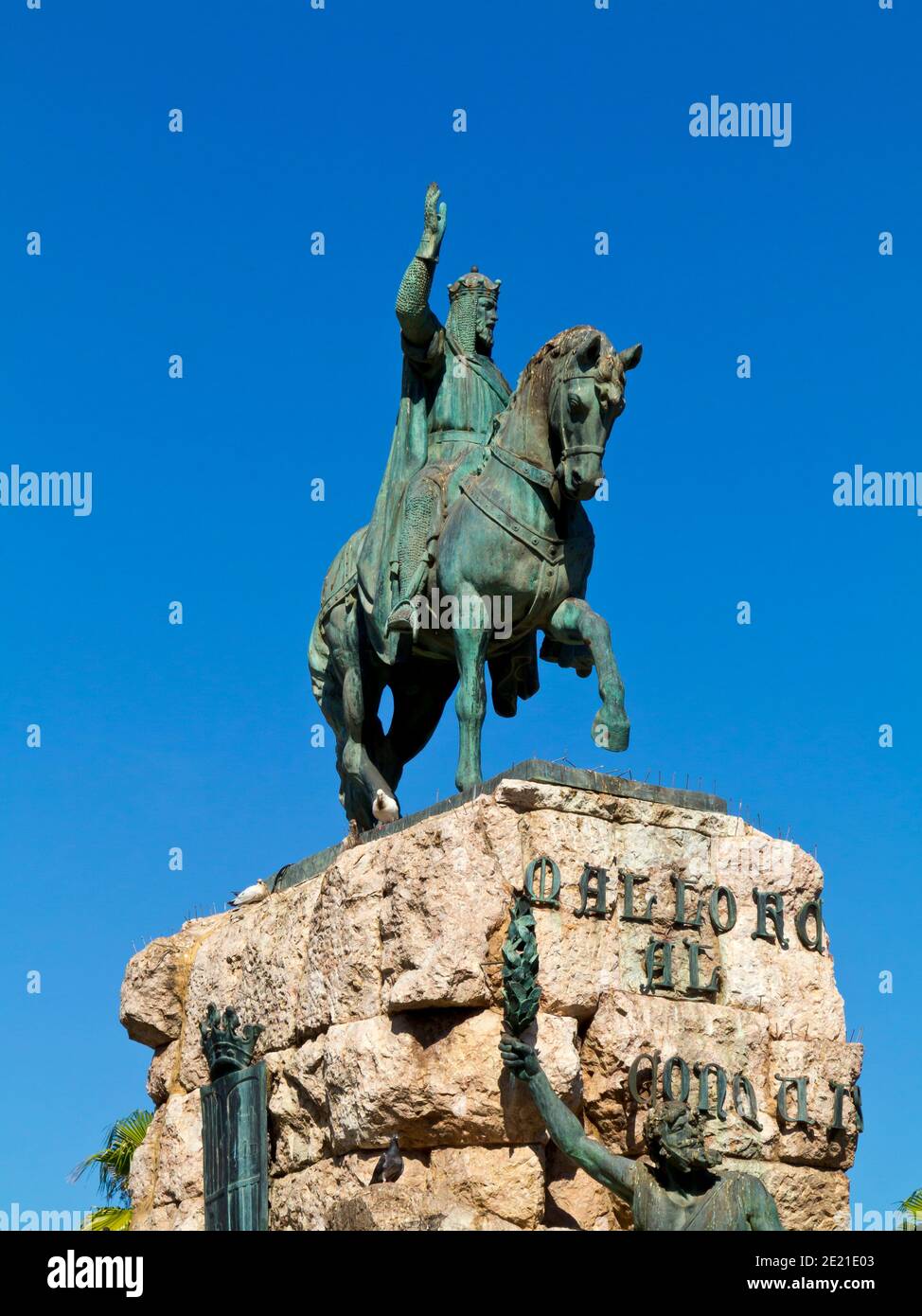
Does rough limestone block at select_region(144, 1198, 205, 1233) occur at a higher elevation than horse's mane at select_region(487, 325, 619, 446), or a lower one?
lower

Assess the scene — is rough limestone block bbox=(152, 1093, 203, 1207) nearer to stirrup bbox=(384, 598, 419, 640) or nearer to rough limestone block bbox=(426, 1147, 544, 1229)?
rough limestone block bbox=(426, 1147, 544, 1229)

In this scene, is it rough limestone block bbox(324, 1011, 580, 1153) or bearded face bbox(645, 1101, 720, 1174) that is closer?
bearded face bbox(645, 1101, 720, 1174)

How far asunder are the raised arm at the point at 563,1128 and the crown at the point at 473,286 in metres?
5.80

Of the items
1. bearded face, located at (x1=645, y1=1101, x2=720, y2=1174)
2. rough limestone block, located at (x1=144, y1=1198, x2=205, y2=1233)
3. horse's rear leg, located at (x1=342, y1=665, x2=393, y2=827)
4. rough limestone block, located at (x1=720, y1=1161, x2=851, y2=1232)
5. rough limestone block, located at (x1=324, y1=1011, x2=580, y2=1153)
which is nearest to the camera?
bearded face, located at (x1=645, y1=1101, x2=720, y2=1174)

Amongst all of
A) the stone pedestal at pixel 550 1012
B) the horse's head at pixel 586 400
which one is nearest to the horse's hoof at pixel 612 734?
the stone pedestal at pixel 550 1012

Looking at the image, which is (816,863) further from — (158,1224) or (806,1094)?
(158,1224)

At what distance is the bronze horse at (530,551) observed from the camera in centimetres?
1546

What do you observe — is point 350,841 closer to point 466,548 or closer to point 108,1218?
point 466,548

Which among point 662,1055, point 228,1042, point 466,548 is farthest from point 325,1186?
point 466,548

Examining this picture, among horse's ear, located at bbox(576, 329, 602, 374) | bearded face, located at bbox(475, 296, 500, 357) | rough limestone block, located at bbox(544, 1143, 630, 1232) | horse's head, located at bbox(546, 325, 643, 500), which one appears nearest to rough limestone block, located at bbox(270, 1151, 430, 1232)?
rough limestone block, located at bbox(544, 1143, 630, 1232)

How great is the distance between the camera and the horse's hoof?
15438mm

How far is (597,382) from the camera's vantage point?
15.4 metres

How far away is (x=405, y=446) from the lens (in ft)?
55.9

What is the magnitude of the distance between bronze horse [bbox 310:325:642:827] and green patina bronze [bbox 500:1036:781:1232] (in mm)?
2915
